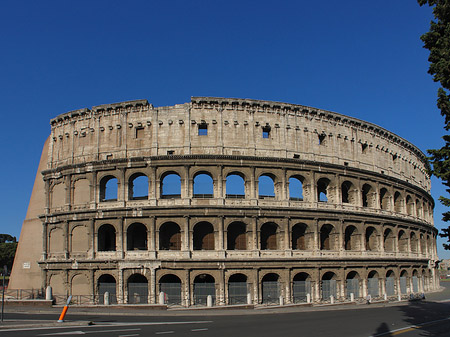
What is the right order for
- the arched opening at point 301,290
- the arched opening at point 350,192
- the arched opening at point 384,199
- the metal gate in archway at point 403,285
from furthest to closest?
the arched opening at point 384,199
the metal gate in archway at point 403,285
the arched opening at point 350,192
the arched opening at point 301,290

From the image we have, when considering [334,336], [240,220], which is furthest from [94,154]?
[334,336]

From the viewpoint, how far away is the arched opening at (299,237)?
122 ft

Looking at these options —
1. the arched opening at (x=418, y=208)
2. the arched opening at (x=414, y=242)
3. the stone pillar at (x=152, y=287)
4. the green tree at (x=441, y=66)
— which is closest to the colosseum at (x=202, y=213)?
the stone pillar at (x=152, y=287)

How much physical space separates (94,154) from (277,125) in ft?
52.7

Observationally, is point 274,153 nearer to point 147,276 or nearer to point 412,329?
point 147,276

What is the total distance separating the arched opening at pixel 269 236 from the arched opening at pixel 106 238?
13.2 metres

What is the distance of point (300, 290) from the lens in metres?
35.2

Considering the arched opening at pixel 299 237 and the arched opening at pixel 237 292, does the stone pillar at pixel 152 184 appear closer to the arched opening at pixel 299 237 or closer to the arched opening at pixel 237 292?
the arched opening at pixel 237 292

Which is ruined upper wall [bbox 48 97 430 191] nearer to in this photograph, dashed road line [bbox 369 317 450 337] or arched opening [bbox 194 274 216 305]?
arched opening [bbox 194 274 216 305]

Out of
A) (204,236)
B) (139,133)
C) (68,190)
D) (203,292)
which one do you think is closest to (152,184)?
(139,133)

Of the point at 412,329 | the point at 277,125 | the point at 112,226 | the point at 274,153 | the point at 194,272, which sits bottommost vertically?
the point at 412,329

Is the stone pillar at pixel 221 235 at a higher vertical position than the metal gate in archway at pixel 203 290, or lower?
higher

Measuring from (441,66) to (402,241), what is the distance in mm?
33620

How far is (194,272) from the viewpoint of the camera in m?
33.0
